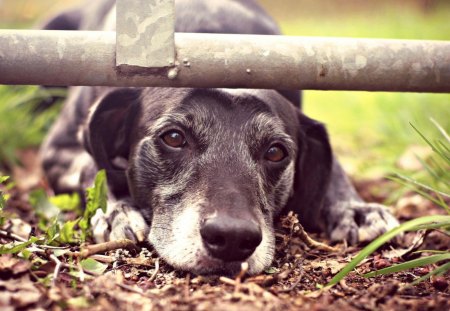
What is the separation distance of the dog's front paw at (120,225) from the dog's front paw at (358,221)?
109 centimetres

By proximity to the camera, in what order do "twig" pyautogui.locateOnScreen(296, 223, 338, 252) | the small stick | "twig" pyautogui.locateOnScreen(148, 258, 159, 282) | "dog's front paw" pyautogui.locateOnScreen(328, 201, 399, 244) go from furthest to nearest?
"dog's front paw" pyautogui.locateOnScreen(328, 201, 399, 244) → "twig" pyautogui.locateOnScreen(296, 223, 338, 252) → "twig" pyautogui.locateOnScreen(148, 258, 159, 282) → the small stick

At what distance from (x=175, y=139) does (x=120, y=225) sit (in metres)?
0.50

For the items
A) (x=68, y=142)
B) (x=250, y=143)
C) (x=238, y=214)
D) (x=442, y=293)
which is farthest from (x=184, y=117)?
(x=68, y=142)

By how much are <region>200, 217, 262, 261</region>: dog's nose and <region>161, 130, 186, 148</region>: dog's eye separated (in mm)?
679

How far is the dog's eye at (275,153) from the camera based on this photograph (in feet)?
9.95

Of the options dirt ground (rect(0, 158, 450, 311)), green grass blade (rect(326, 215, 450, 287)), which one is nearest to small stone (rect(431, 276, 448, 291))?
dirt ground (rect(0, 158, 450, 311))

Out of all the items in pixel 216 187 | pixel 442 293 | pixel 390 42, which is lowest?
pixel 442 293

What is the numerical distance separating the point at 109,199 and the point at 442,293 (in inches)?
71.2

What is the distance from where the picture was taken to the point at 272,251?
2.56 m

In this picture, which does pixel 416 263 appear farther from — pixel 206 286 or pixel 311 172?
pixel 311 172

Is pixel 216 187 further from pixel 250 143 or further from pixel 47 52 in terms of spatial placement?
pixel 47 52

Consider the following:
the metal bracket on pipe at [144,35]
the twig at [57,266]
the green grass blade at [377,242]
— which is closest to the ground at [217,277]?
the twig at [57,266]

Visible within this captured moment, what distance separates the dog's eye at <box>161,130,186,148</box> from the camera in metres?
2.92

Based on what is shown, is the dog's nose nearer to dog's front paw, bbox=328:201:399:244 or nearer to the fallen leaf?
the fallen leaf
